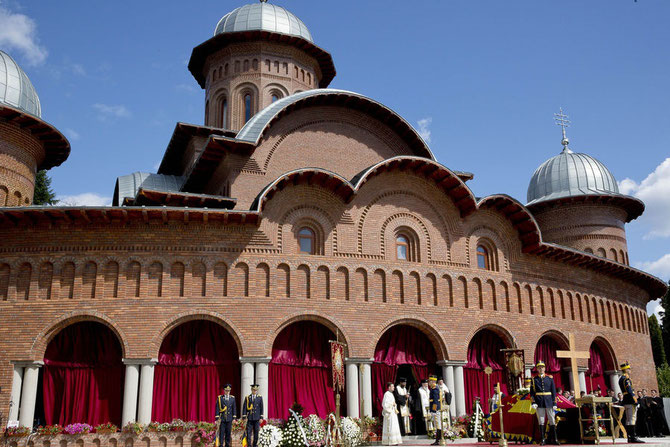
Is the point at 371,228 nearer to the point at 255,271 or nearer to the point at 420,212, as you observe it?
the point at 420,212

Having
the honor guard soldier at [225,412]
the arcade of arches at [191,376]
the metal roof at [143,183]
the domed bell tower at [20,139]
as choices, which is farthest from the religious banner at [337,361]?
the domed bell tower at [20,139]

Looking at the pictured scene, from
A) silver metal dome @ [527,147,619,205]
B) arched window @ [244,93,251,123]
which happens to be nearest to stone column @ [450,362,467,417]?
silver metal dome @ [527,147,619,205]

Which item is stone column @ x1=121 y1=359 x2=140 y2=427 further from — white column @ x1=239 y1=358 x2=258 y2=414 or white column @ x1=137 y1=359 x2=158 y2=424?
white column @ x1=239 y1=358 x2=258 y2=414

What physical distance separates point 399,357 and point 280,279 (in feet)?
16.5

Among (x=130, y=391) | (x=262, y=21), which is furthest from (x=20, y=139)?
(x=262, y=21)

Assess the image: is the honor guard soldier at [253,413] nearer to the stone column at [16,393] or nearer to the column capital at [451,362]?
the stone column at [16,393]

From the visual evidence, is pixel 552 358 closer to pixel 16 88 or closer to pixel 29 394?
pixel 29 394

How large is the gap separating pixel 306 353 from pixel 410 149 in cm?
984

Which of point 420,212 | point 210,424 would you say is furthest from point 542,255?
point 210,424

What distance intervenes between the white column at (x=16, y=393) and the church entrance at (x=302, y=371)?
282 inches

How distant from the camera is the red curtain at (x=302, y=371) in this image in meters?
19.7

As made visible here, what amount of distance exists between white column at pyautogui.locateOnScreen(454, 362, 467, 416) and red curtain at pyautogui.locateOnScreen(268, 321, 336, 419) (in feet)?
14.1

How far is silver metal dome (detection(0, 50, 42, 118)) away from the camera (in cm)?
2447

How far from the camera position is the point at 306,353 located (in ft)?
66.9
